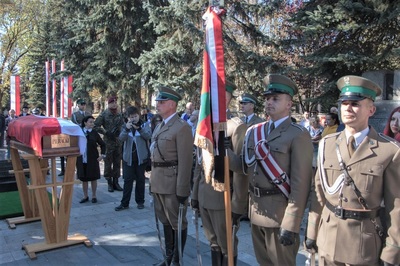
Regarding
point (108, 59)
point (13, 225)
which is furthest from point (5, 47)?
point (13, 225)

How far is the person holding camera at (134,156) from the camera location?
6992 millimetres

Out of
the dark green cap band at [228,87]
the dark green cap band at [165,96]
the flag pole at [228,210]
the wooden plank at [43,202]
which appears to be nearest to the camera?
the flag pole at [228,210]

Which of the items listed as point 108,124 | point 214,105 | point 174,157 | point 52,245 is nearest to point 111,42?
point 108,124

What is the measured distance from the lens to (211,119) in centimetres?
325

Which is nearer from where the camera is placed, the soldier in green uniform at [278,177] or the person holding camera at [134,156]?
the soldier in green uniform at [278,177]

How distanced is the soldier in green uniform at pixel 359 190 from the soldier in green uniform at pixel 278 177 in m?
0.25

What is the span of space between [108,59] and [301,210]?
14794 mm

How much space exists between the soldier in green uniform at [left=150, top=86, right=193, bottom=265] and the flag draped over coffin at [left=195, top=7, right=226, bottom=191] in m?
0.87

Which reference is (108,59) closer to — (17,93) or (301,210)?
(17,93)

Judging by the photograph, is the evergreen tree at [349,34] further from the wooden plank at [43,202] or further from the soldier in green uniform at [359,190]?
the wooden plank at [43,202]

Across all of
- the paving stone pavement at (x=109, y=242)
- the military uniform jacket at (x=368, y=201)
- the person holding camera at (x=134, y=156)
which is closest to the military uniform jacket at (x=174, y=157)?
the paving stone pavement at (x=109, y=242)

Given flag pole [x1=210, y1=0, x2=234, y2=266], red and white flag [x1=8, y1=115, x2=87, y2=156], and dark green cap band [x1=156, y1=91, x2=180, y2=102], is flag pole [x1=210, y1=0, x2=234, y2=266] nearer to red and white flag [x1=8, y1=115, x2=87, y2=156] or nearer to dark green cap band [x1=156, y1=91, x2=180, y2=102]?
dark green cap band [x1=156, y1=91, x2=180, y2=102]

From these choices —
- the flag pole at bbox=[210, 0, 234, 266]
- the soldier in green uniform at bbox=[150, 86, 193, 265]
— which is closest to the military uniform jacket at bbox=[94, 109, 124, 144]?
the soldier in green uniform at bbox=[150, 86, 193, 265]

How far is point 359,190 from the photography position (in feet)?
7.86
